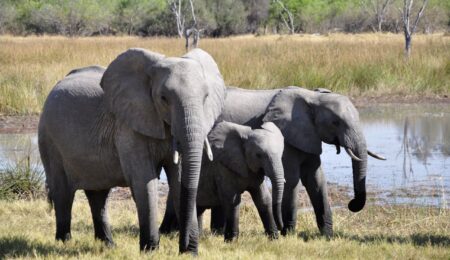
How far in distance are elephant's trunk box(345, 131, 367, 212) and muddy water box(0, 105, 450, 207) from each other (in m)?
1.92

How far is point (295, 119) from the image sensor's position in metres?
10.1

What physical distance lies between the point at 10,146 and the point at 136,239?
26.6ft

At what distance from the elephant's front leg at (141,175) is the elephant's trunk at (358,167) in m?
2.76

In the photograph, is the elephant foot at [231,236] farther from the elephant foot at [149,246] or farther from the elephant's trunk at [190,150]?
the elephant's trunk at [190,150]

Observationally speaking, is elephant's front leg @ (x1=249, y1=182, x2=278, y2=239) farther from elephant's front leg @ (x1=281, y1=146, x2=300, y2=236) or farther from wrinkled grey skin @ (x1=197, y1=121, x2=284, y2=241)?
elephant's front leg @ (x1=281, y1=146, x2=300, y2=236)

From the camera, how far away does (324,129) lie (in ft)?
32.7

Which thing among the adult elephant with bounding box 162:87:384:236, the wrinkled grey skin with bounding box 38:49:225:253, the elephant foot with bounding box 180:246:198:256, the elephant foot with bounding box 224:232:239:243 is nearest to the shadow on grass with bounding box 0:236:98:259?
the wrinkled grey skin with bounding box 38:49:225:253

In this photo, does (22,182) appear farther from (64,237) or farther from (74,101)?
(74,101)

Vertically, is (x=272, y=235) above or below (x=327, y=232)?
above

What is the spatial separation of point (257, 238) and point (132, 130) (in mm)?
1920

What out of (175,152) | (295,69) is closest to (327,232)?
(175,152)

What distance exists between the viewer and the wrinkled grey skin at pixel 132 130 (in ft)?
22.4

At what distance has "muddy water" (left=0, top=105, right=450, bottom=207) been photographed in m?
12.8

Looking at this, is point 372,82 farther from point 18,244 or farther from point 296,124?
point 18,244
